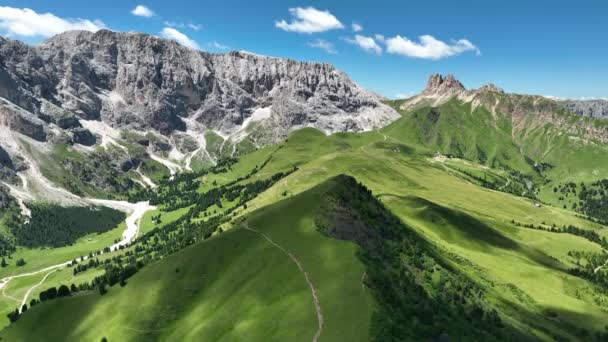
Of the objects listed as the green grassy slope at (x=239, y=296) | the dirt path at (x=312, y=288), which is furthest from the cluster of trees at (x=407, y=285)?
the dirt path at (x=312, y=288)

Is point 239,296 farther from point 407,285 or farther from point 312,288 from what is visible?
point 407,285

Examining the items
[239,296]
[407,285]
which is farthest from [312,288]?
[407,285]

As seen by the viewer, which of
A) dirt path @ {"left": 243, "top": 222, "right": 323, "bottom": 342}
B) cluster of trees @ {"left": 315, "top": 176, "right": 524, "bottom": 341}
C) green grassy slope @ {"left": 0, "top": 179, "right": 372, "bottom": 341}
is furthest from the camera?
green grassy slope @ {"left": 0, "top": 179, "right": 372, "bottom": 341}

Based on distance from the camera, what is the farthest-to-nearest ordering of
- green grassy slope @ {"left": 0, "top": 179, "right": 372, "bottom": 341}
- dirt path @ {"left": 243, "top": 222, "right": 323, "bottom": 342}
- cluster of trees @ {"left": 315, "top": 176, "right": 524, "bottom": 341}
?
green grassy slope @ {"left": 0, "top": 179, "right": 372, "bottom": 341} < cluster of trees @ {"left": 315, "top": 176, "right": 524, "bottom": 341} < dirt path @ {"left": 243, "top": 222, "right": 323, "bottom": 342}

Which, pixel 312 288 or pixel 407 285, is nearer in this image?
pixel 312 288

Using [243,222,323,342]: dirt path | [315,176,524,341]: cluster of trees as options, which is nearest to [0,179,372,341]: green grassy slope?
[243,222,323,342]: dirt path

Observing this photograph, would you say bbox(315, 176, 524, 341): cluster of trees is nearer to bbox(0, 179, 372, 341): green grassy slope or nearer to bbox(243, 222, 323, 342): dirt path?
bbox(0, 179, 372, 341): green grassy slope

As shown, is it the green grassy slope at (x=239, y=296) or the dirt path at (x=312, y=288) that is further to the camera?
the green grassy slope at (x=239, y=296)

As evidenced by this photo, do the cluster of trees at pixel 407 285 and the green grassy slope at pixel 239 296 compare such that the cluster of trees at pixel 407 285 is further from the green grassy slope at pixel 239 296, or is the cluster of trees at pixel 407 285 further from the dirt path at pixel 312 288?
the dirt path at pixel 312 288
